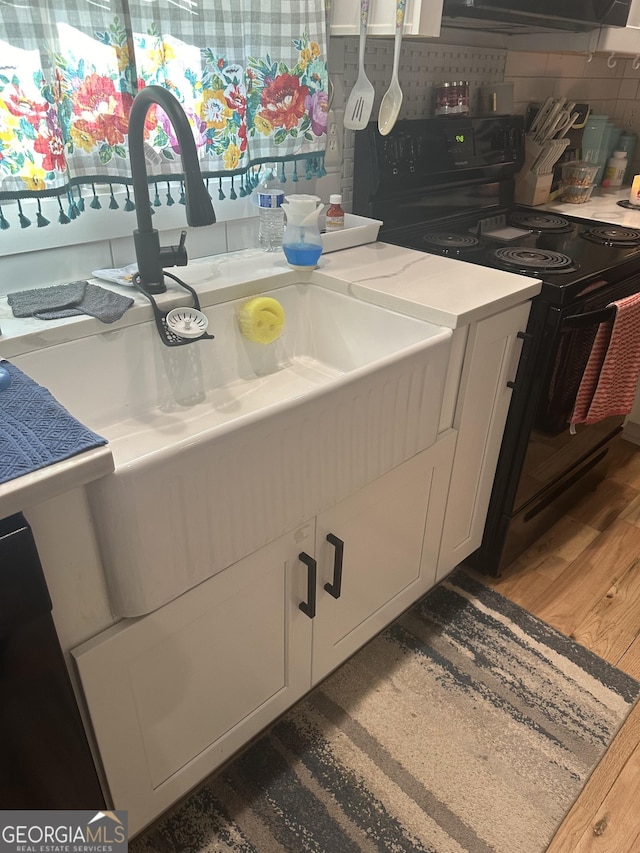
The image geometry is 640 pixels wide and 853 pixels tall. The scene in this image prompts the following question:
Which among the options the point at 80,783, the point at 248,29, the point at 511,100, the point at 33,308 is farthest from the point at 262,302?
the point at 511,100

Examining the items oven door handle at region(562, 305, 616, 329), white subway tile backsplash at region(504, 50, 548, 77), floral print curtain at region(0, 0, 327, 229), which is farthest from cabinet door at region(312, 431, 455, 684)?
white subway tile backsplash at region(504, 50, 548, 77)

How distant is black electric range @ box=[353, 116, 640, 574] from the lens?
1.51m

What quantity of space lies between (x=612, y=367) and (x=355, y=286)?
2.51ft

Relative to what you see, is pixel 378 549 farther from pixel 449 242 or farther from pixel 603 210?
pixel 603 210

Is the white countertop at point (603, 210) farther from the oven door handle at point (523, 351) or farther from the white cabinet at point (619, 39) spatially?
the oven door handle at point (523, 351)

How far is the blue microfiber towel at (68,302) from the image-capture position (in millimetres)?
1148

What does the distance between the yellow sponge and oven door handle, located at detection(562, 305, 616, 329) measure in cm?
67

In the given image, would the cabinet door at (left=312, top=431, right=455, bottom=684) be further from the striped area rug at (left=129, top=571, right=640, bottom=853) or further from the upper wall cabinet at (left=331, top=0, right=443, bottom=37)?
the upper wall cabinet at (left=331, top=0, right=443, bottom=37)

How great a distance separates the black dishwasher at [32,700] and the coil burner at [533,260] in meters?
1.29

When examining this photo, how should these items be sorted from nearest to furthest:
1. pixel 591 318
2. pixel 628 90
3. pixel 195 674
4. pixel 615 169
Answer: pixel 195 674
pixel 591 318
pixel 615 169
pixel 628 90

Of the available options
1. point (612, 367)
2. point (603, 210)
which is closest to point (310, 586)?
point (612, 367)

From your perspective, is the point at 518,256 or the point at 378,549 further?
the point at 518,256

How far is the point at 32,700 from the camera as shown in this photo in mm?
758

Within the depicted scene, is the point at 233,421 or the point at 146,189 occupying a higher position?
the point at 146,189
